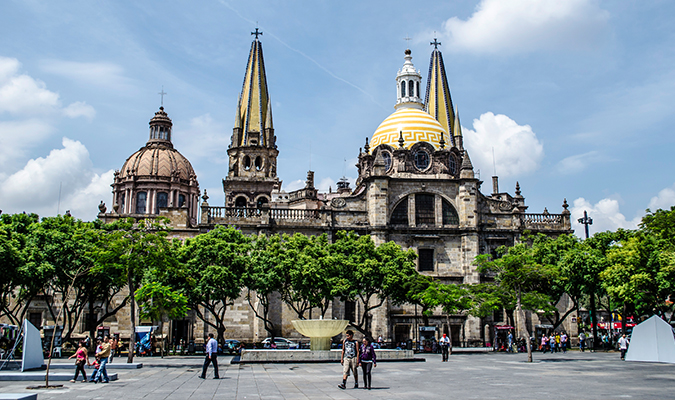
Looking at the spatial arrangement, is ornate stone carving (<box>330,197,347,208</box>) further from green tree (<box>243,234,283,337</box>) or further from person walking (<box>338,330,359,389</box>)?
person walking (<box>338,330,359,389</box>)

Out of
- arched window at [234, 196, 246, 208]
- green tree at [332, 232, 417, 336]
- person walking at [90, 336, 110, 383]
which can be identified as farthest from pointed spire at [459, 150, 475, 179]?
person walking at [90, 336, 110, 383]

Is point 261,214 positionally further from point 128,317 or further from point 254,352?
point 254,352

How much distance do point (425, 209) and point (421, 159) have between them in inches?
181

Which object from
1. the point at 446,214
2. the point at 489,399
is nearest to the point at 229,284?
the point at 446,214

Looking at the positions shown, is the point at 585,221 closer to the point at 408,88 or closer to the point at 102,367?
the point at 408,88

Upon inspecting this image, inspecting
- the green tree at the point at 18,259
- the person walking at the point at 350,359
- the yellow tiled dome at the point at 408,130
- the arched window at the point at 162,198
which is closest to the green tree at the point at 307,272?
the green tree at the point at 18,259

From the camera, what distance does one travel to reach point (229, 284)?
3544 centimetres

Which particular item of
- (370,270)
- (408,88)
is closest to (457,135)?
(408,88)

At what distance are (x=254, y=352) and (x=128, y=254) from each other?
752 cm

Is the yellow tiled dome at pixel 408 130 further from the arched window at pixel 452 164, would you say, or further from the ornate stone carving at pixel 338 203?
the ornate stone carving at pixel 338 203

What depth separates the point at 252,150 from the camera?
56.1 metres

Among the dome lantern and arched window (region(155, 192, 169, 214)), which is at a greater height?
the dome lantern

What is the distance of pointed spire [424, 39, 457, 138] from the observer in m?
64.4

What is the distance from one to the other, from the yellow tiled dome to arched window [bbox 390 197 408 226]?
20.7 ft
